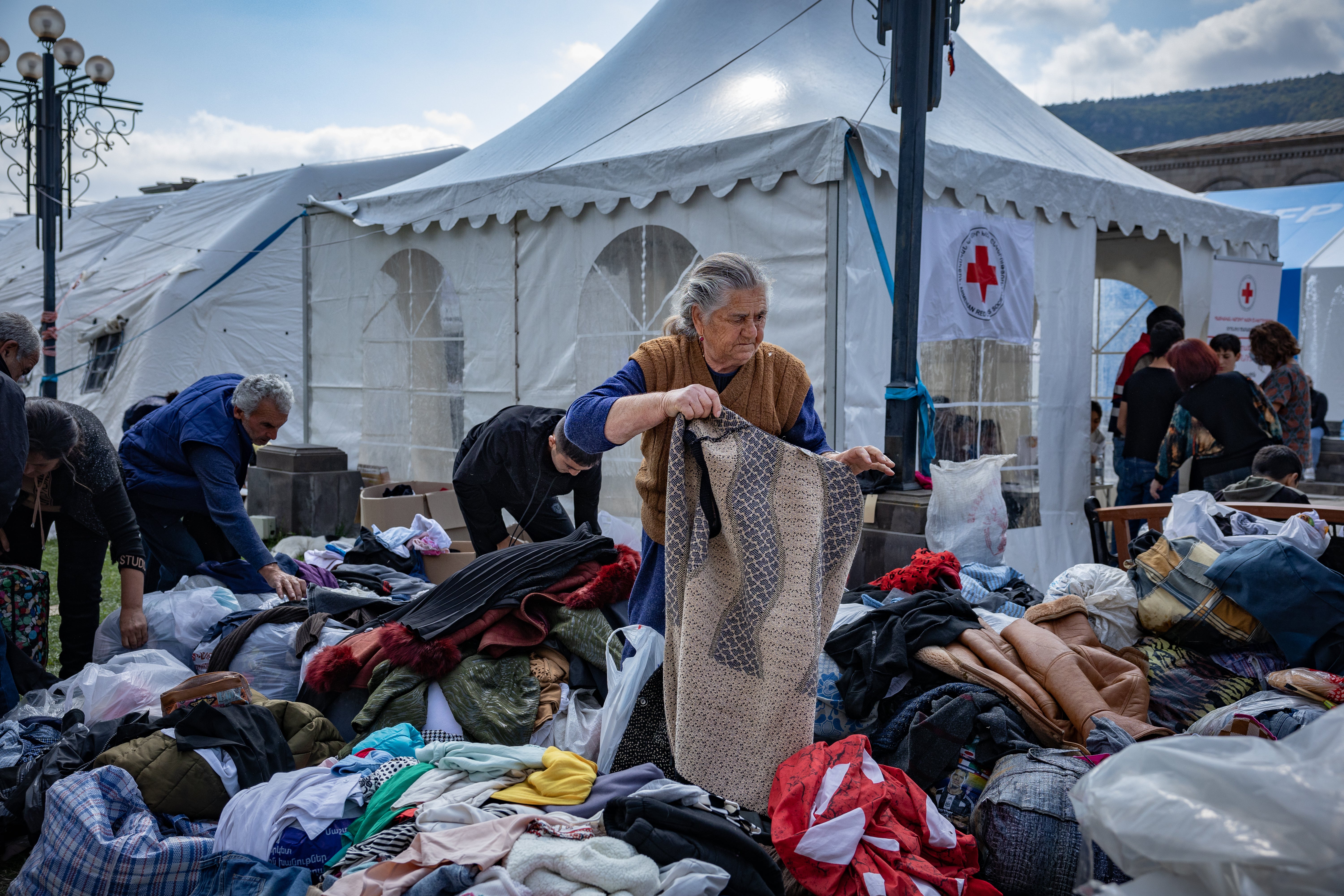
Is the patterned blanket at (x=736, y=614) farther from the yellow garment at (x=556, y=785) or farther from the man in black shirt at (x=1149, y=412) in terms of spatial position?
the man in black shirt at (x=1149, y=412)

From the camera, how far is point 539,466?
4309 mm

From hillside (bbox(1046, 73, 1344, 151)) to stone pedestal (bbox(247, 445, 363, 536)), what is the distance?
2241 inches

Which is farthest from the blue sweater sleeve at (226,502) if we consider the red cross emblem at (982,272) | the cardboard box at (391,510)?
the red cross emblem at (982,272)

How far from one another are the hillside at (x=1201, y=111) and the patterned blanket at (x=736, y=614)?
198 ft

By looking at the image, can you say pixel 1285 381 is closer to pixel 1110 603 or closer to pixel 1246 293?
pixel 1246 293

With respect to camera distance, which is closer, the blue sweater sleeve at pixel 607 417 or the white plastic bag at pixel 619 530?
the blue sweater sleeve at pixel 607 417

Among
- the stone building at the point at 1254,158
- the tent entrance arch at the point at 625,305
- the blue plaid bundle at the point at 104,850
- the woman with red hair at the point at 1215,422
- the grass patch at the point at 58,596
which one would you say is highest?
the stone building at the point at 1254,158

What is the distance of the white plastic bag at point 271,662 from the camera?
3.49 m

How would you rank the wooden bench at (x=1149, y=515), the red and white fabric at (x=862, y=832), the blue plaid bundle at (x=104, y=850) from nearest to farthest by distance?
the red and white fabric at (x=862, y=832)
the blue plaid bundle at (x=104, y=850)
the wooden bench at (x=1149, y=515)

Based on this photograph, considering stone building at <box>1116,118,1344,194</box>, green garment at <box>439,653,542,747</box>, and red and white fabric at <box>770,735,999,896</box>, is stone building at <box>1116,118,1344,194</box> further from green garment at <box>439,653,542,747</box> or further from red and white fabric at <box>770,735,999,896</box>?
red and white fabric at <box>770,735,999,896</box>

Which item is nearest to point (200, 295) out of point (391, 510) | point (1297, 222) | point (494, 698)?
point (391, 510)

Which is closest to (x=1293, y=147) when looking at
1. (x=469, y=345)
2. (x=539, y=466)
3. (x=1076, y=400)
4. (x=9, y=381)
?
(x=1076, y=400)

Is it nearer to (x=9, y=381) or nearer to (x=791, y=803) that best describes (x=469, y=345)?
(x=9, y=381)

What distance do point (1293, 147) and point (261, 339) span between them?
25.7 m
